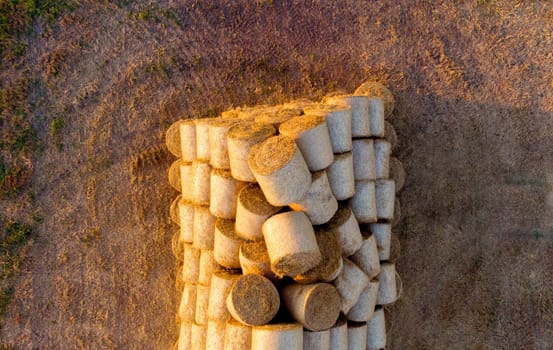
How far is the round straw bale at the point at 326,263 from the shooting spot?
15.4 feet

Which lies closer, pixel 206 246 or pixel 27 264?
pixel 206 246

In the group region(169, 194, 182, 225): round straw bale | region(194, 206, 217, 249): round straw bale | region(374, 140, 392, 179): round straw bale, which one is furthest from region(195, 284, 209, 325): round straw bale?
region(374, 140, 392, 179): round straw bale

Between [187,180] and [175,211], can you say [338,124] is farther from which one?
[175,211]

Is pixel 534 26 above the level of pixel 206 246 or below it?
above

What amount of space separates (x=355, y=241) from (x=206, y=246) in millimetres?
1753

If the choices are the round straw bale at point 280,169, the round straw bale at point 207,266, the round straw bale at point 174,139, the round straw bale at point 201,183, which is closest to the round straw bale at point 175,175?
the round straw bale at point 174,139

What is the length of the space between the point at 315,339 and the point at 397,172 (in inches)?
95.0

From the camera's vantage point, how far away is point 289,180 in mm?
4309

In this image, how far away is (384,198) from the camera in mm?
5348

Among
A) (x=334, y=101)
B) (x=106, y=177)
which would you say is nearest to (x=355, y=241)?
(x=334, y=101)

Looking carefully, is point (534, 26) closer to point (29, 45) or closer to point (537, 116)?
point (537, 116)

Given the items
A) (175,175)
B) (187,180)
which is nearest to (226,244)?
(187,180)

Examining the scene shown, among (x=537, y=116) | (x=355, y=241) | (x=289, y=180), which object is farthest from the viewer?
(x=537, y=116)

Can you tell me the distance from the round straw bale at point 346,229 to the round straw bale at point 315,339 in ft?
2.99
